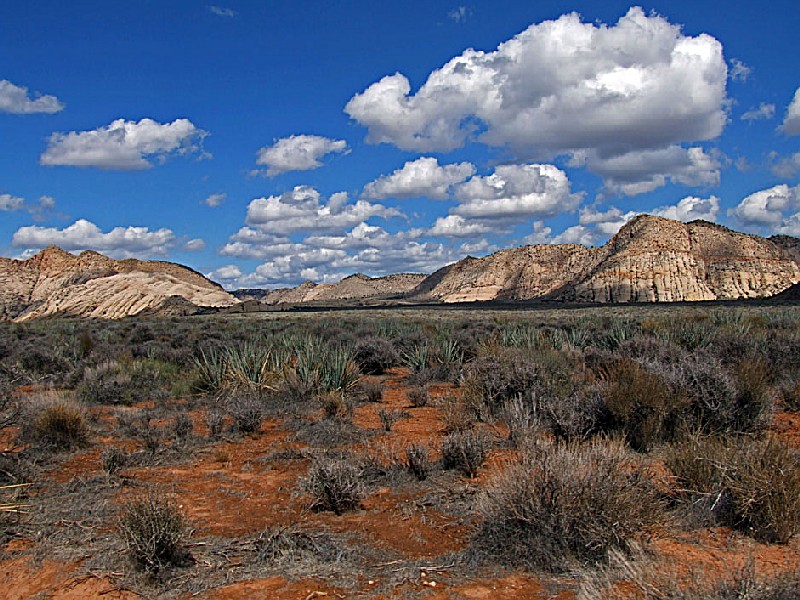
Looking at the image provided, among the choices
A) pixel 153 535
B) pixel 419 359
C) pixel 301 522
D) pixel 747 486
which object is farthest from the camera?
pixel 419 359

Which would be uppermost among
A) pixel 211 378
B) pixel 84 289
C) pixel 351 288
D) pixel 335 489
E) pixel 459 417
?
pixel 351 288

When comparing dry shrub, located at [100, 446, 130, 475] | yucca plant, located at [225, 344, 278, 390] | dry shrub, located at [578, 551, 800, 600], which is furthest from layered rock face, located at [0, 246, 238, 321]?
dry shrub, located at [578, 551, 800, 600]

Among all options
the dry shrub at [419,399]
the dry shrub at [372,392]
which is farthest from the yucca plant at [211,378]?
the dry shrub at [419,399]

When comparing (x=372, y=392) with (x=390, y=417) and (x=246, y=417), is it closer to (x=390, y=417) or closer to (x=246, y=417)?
(x=390, y=417)

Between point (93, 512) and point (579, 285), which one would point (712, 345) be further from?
point (579, 285)

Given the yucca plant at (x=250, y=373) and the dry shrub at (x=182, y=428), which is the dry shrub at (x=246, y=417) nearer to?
the dry shrub at (x=182, y=428)

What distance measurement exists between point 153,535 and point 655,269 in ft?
291

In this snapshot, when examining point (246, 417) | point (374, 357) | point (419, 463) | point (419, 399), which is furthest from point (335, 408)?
point (374, 357)

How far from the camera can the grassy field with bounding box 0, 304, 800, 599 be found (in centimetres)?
445

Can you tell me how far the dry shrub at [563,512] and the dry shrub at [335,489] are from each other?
1.52 metres

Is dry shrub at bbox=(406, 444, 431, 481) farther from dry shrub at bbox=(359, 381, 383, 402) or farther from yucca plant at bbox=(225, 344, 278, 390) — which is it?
yucca plant at bbox=(225, 344, 278, 390)

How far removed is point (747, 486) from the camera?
499 centimetres

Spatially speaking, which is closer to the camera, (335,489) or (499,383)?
(335,489)

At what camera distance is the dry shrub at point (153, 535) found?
15.2ft
